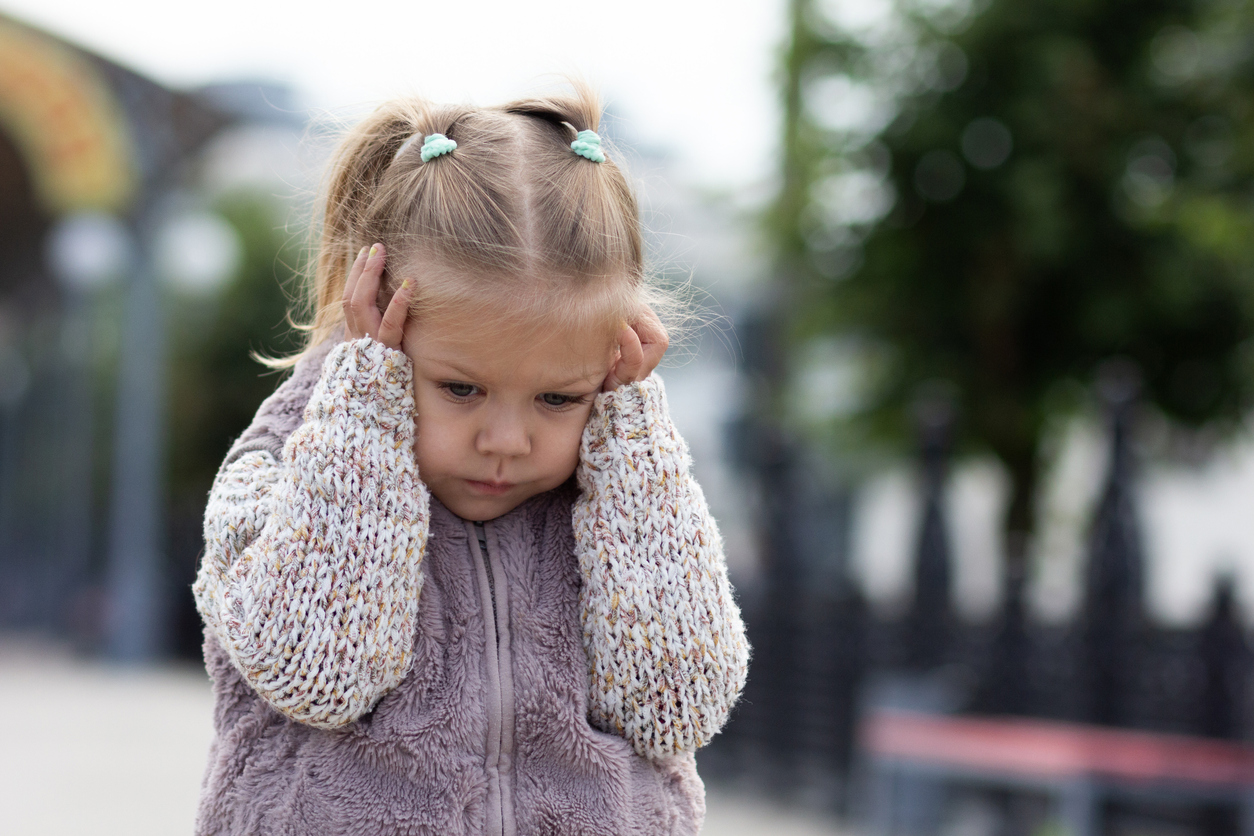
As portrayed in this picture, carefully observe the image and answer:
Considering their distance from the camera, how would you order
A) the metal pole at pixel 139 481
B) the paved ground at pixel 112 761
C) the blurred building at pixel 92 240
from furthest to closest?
the metal pole at pixel 139 481 → the blurred building at pixel 92 240 → the paved ground at pixel 112 761

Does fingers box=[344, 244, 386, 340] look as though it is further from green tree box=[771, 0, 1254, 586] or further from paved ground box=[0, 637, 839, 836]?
green tree box=[771, 0, 1254, 586]

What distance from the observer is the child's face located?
4.32 ft

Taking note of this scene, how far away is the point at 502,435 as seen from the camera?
4.34 feet

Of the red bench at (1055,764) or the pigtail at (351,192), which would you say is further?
the red bench at (1055,764)

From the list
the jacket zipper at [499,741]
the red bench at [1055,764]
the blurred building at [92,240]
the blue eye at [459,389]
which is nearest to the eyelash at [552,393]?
the blue eye at [459,389]

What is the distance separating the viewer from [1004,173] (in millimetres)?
9547

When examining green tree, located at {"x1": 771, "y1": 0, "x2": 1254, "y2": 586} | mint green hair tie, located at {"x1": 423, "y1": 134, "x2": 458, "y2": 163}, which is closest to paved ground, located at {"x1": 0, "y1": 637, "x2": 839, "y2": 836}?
green tree, located at {"x1": 771, "y1": 0, "x2": 1254, "y2": 586}

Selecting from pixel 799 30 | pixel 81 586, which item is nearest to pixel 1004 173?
pixel 799 30

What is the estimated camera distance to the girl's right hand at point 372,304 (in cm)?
133

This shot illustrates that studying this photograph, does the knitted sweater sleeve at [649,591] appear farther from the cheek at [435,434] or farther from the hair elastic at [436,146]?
the hair elastic at [436,146]

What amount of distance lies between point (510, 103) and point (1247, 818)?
4.86 meters

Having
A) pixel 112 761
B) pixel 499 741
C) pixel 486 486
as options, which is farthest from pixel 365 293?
pixel 112 761

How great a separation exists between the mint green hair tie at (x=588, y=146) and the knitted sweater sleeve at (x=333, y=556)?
0.31 metres

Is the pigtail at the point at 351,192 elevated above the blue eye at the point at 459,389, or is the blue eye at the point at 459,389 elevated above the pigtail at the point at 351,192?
the pigtail at the point at 351,192
